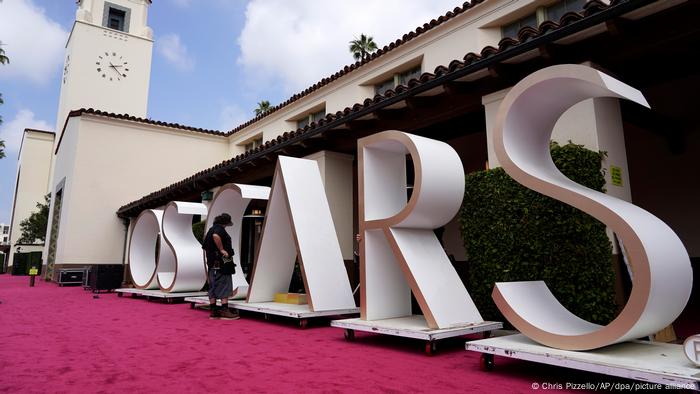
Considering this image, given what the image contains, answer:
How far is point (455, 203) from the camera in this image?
17.4 feet

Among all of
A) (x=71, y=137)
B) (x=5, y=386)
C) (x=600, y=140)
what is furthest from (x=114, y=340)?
(x=71, y=137)

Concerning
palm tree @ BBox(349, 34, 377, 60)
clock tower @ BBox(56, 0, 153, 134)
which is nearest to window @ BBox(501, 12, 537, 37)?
palm tree @ BBox(349, 34, 377, 60)

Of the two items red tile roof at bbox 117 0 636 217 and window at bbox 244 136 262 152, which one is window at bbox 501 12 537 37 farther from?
window at bbox 244 136 262 152

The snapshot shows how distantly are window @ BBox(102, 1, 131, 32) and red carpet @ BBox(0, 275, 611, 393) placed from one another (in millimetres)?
28081

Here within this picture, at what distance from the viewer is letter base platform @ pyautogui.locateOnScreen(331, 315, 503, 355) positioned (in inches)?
177

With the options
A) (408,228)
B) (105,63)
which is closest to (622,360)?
(408,228)

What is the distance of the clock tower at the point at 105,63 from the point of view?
1048 inches

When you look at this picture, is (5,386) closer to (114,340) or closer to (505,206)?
(114,340)

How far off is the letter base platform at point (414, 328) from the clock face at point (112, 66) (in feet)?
91.5

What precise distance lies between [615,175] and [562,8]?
6.11 metres

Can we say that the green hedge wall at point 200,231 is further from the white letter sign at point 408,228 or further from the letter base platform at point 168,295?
the white letter sign at point 408,228

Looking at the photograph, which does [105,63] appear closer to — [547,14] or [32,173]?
[32,173]

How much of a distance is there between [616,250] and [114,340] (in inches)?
241

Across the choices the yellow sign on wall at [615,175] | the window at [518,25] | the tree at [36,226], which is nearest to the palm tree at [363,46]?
the window at [518,25]
